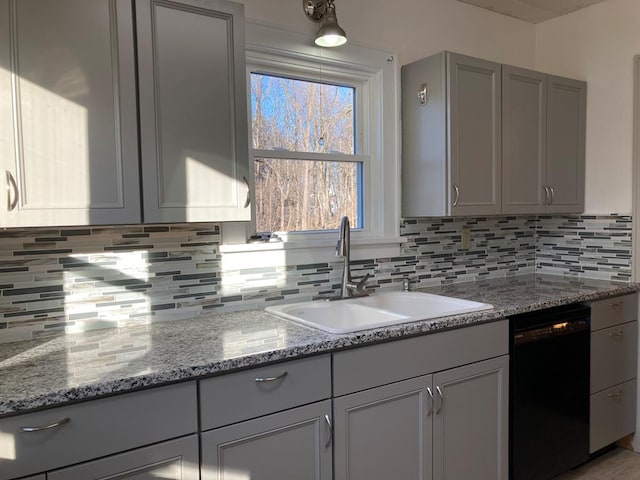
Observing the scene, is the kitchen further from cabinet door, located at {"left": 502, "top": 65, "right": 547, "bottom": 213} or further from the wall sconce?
cabinet door, located at {"left": 502, "top": 65, "right": 547, "bottom": 213}

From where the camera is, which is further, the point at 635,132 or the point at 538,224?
the point at 538,224

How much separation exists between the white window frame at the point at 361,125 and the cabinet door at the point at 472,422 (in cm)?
80

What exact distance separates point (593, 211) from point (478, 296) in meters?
1.14

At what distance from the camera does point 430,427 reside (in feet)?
6.42

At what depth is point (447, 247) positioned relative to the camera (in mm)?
2910

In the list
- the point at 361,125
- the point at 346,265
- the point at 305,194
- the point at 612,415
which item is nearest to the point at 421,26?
the point at 361,125

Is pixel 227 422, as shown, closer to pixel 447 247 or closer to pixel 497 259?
pixel 447 247

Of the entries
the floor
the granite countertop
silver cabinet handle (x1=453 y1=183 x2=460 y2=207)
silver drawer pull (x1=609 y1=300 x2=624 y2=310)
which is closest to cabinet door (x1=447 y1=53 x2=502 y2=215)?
silver cabinet handle (x1=453 y1=183 x2=460 y2=207)

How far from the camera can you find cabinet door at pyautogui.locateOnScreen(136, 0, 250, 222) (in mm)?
1628

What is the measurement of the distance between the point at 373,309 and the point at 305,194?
2.26 feet

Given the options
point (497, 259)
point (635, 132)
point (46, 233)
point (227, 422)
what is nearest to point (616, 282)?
point (497, 259)

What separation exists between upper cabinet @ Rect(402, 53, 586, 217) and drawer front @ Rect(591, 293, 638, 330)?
0.60 meters

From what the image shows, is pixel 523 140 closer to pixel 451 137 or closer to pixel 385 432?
pixel 451 137

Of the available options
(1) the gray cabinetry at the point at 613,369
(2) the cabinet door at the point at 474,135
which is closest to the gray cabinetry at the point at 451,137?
(2) the cabinet door at the point at 474,135
